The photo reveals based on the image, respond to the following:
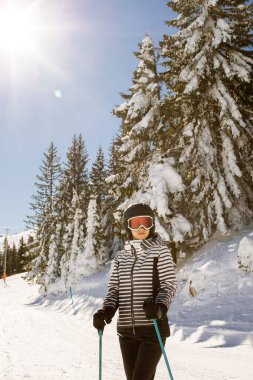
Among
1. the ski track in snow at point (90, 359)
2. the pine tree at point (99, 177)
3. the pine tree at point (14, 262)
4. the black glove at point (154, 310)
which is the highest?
the pine tree at point (14, 262)

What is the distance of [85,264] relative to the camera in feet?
108

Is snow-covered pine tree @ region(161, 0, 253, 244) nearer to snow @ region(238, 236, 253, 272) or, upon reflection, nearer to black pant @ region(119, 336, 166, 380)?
snow @ region(238, 236, 253, 272)

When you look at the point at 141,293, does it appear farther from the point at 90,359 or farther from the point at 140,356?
the point at 90,359

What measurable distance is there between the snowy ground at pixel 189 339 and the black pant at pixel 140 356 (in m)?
3.60

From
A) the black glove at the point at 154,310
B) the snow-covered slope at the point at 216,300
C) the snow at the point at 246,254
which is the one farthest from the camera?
the snow at the point at 246,254

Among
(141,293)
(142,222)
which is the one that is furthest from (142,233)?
(141,293)

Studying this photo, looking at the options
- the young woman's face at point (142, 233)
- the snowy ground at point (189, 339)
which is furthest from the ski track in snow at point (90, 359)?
the young woman's face at point (142, 233)

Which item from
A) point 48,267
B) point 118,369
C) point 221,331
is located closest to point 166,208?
point 221,331

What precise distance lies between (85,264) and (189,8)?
2207 cm

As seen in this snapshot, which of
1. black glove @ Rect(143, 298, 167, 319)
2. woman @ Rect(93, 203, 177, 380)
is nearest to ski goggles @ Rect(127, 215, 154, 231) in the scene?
woman @ Rect(93, 203, 177, 380)

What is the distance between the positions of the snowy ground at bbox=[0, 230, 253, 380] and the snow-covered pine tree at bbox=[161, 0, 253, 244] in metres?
2.08

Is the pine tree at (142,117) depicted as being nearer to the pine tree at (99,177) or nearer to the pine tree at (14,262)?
the pine tree at (99,177)

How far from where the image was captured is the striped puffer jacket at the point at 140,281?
3494 mm

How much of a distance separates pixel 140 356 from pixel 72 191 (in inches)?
1447
